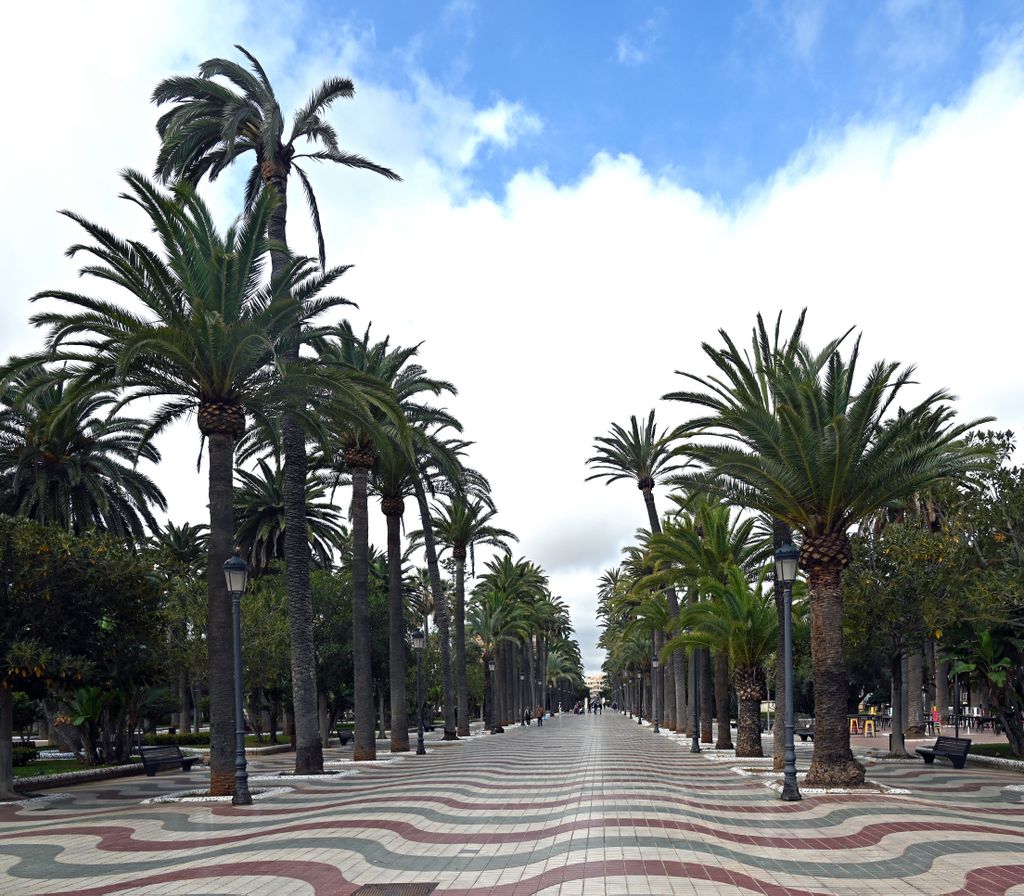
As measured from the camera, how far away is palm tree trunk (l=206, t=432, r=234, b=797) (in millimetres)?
19062

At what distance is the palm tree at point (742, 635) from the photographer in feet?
91.2

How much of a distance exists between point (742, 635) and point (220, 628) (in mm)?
15494

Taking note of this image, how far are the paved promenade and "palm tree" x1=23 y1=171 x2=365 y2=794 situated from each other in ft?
13.4

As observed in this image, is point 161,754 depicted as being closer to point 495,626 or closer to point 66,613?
point 66,613

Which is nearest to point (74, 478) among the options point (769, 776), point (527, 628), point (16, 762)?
point (16, 762)

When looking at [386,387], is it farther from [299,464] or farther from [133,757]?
[133,757]

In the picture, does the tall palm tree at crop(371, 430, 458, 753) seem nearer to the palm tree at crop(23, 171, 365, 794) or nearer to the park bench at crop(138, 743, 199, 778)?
the park bench at crop(138, 743, 199, 778)

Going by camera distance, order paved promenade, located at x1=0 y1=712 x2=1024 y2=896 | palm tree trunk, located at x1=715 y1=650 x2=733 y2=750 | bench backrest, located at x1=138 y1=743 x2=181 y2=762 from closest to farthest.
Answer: paved promenade, located at x1=0 y1=712 x2=1024 y2=896
bench backrest, located at x1=138 y1=743 x2=181 y2=762
palm tree trunk, located at x1=715 y1=650 x2=733 y2=750

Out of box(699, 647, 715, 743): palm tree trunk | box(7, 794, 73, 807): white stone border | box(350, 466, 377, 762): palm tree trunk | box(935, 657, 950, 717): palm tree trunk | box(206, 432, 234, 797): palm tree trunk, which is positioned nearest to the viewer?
box(206, 432, 234, 797): palm tree trunk

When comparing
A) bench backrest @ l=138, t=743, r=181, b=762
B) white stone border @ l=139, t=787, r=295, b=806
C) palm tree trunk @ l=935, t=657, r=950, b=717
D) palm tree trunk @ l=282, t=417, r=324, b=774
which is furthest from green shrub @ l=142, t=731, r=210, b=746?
palm tree trunk @ l=935, t=657, r=950, b=717

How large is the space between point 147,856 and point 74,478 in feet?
73.1

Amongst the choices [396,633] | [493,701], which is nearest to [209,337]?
[396,633]

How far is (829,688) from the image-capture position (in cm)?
1892

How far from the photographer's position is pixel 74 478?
31.5 metres
